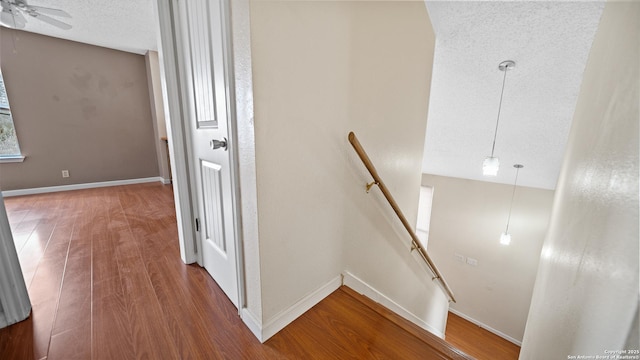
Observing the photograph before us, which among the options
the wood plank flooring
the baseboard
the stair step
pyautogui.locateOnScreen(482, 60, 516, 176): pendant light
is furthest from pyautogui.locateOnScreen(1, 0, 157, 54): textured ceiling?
the baseboard

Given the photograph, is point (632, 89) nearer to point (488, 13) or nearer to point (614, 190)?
point (614, 190)

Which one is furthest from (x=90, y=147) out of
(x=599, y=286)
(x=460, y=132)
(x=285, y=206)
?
(x=460, y=132)

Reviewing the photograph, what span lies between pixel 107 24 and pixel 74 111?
1606 mm

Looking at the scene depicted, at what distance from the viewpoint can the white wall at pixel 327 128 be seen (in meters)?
0.92

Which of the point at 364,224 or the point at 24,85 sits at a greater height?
the point at 24,85

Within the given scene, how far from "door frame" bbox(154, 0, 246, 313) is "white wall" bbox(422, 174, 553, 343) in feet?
13.8

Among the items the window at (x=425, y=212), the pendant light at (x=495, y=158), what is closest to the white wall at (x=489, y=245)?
the window at (x=425, y=212)

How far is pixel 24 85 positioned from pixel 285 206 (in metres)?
4.84

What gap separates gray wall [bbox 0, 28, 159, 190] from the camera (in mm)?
3219

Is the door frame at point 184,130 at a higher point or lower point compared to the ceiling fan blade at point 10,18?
lower

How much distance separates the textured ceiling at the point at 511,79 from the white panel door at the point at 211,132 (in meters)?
1.76

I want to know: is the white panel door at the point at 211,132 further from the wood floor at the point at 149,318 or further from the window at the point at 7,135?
the window at the point at 7,135

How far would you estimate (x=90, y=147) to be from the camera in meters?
3.79

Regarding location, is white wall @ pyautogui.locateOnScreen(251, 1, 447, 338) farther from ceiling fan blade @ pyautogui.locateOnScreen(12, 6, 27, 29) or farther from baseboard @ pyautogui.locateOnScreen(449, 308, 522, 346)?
baseboard @ pyautogui.locateOnScreen(449, 308, 522, 346)
